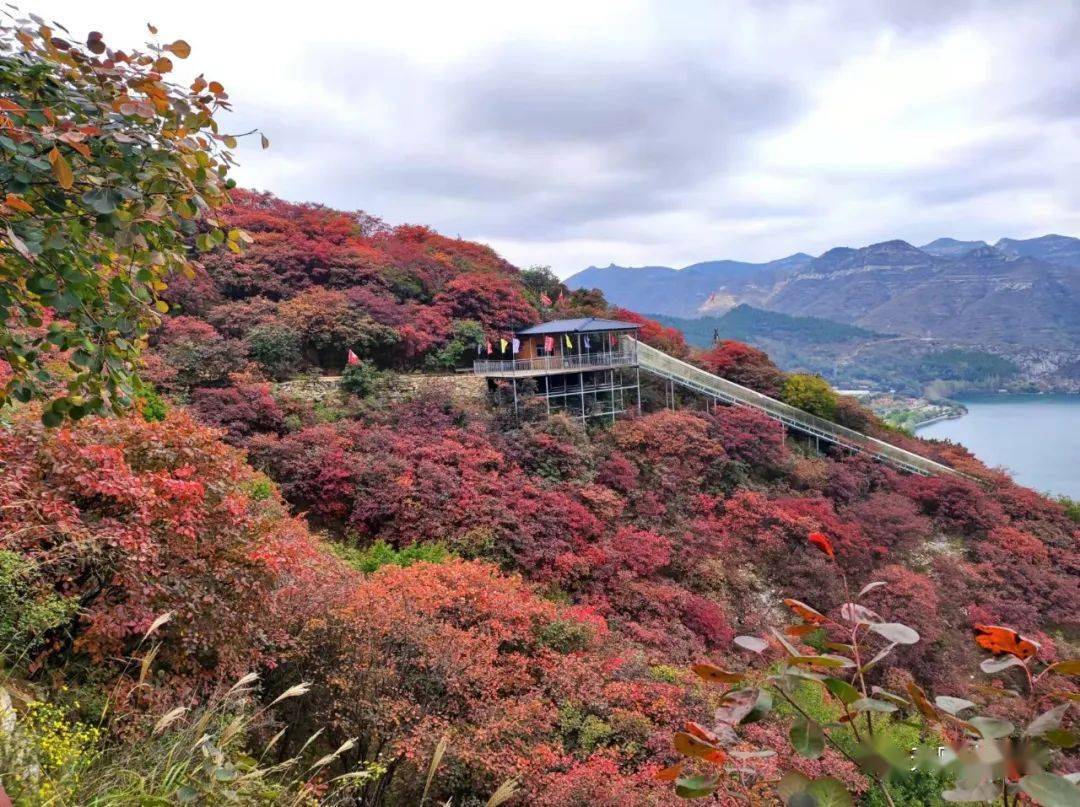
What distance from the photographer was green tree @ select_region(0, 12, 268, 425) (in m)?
1.96

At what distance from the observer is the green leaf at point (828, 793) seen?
1.00 meters

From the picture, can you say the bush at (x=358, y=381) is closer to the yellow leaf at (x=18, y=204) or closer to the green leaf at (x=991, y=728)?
the yellow leaf at (x=18, y=204)

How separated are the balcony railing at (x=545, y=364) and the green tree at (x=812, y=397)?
611 centimetres

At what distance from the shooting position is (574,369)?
1598 centimetres

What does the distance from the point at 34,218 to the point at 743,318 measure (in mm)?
131924

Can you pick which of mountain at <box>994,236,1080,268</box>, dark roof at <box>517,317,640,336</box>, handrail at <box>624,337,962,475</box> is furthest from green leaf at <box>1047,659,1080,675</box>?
mountain at <box>994,236,1080,268</box>

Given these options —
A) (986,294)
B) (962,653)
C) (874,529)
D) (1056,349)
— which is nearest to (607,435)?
(874,529)

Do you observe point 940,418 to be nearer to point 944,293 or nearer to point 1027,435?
point 1027,435

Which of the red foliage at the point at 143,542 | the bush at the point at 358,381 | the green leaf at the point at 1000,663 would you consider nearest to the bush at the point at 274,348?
the bush at the point at 358,381

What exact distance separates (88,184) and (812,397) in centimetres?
1944

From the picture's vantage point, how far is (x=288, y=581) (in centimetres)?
604

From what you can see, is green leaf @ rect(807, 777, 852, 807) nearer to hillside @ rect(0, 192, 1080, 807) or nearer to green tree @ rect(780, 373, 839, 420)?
hillside @ rect(0, 192, 1080, 807)

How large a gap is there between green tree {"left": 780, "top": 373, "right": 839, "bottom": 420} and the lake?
625cm

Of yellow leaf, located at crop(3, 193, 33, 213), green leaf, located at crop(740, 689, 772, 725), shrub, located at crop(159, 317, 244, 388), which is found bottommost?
green leaf, located at crop(740, 689, 772, 725)
